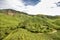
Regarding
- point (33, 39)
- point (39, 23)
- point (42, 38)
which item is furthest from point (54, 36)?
point (39, 23)

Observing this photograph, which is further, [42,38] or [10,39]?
[42,38]

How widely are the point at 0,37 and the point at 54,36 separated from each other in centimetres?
885

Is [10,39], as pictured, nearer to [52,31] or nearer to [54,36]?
[54,36]

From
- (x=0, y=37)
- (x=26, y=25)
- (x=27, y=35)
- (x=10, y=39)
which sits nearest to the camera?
(x=10, y=39)

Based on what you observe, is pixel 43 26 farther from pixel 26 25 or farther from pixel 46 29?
pixel 26 25

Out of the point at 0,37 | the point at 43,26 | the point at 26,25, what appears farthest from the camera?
the point at 43,26

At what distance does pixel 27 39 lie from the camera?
26.8 m

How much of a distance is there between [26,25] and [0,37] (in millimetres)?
5149

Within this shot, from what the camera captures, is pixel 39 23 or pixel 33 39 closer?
pixel 33 39

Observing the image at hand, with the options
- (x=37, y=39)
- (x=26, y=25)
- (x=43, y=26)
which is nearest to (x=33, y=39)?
(x=37, y=39)

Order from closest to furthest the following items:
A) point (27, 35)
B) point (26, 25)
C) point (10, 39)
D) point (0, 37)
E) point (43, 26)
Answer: point (10, 39) → point (27, 35) → point (0, 37) → point (26, 25) → point (43, 26)

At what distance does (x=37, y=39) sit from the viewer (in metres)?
27.1

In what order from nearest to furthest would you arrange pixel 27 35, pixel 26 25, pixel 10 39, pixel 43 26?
pixel 10 39
pixel 27 35
pixel 26 25
pixel 43 26

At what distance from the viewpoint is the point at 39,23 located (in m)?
35.9
